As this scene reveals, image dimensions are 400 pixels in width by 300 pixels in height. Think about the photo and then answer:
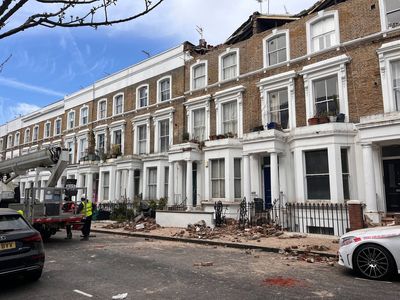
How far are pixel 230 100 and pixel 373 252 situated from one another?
42.4 feet

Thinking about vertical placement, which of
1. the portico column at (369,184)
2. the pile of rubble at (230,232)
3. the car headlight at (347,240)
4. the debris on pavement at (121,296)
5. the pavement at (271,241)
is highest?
the portico column at (369,184)

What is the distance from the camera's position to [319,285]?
21.7ft

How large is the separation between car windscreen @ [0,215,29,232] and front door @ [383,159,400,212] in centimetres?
1262

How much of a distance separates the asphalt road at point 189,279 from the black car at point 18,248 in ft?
1.17

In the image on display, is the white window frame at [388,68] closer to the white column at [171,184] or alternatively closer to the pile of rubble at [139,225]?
the white column at [171,184]

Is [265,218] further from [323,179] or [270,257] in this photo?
[270,257]

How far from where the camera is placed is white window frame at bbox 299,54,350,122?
1477cm

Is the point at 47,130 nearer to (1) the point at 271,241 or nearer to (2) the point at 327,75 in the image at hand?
(2) the point at 327,75

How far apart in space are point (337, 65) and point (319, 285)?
11140 mm

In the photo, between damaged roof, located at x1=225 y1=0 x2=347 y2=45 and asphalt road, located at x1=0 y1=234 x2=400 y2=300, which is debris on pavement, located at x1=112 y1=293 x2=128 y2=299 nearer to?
asphalt road, located at x1=0 y1=234 x2=400 y2=300

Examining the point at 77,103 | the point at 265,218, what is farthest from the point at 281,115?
the point at 77,103

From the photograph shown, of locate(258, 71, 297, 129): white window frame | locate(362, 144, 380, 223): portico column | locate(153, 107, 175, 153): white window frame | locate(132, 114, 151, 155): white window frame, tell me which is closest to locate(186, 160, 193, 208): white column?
locate(153, 107, 175, 153): white window frame

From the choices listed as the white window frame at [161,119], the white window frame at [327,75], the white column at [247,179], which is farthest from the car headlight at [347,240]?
the white window frame at [161,119]

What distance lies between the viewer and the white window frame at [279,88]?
1639 cm
